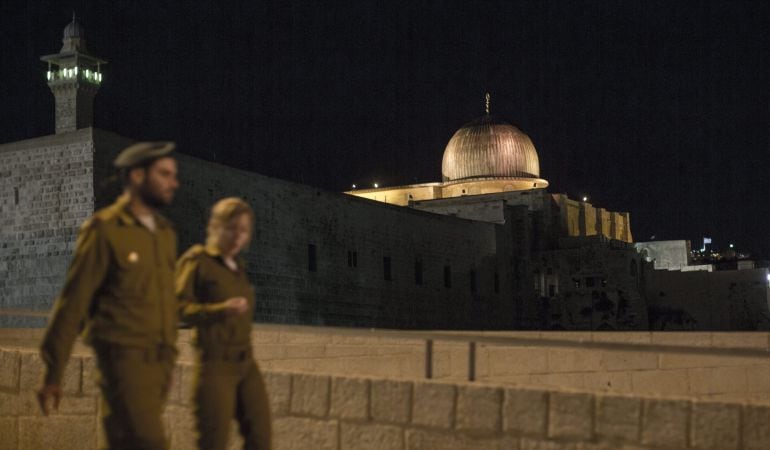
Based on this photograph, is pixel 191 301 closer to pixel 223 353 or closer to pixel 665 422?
pixel 223 353

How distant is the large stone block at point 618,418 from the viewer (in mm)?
4918

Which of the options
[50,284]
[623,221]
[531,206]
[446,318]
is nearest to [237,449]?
[50,284]

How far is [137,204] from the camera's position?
4016mm

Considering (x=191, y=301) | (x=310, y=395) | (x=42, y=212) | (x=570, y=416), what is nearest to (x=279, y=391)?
(x=310, y=395)

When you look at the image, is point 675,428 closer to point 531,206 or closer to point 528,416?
point 528,416

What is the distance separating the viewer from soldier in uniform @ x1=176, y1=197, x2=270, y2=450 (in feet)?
13.9

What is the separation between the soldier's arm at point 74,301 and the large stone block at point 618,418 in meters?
2.58

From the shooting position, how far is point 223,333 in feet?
14.1

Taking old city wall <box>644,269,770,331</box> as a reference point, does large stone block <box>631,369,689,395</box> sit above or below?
below

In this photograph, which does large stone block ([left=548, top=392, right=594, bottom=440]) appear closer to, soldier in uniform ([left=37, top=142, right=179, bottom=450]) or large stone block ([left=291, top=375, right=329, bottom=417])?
large stone block ([left=291, top=375, right=329, bottom=417])

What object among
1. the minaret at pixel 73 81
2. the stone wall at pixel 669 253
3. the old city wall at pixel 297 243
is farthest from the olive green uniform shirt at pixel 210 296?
the stone wall at pixel 669 253

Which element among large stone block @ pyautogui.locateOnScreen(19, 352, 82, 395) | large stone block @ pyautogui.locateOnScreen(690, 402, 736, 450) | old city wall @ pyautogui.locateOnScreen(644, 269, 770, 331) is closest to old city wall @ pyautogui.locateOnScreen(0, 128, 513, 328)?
→ old city wall @ pyautogui.locateOnScreen(644, 269, 770, 331)

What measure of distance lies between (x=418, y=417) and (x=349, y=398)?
17.0 inches

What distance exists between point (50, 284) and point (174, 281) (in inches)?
705
